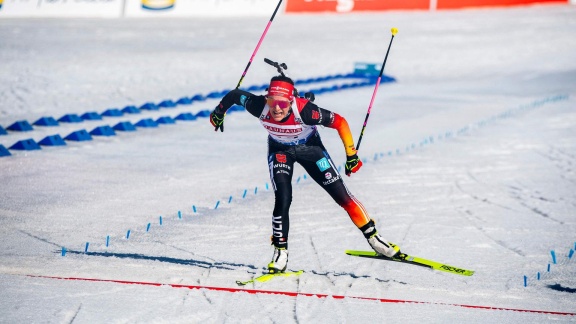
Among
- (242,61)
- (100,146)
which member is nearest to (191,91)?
(242,61)

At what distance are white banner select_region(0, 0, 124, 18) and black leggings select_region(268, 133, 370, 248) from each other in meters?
25.7

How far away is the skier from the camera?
620 cm

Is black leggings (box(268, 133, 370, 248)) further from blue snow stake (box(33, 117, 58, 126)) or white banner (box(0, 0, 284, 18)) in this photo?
white banner (box(0, 0, 284, 18))

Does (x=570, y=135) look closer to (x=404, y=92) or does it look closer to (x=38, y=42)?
(x=404, y=92)

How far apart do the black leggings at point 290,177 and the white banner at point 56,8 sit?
25.7 meters

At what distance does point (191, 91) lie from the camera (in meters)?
19.3

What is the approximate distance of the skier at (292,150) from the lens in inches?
244

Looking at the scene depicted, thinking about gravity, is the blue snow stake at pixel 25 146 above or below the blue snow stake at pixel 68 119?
below

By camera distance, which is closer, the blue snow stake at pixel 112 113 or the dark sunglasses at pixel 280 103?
the dark sunglasses at pixel 280 103

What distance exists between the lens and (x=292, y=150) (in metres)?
6.36

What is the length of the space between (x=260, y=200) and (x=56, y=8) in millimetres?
23222

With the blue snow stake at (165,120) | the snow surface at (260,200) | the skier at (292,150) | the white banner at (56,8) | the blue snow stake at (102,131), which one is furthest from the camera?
the white banner at (56,8)

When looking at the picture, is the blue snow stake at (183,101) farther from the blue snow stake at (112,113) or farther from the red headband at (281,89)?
the red headband at (281,89)

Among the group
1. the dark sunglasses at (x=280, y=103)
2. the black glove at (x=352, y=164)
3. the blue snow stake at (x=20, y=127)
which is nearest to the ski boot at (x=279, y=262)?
the black glove at (x=352, y=164)
